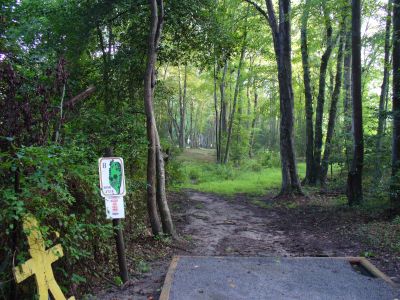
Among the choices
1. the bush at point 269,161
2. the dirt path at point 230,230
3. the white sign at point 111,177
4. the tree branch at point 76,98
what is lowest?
the dirt path at point 230,230

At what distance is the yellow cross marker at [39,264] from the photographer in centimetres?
341

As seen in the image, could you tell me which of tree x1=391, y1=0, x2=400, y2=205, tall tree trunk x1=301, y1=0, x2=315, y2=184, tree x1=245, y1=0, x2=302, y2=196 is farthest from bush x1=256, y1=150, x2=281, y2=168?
tree x1=391, y1=0, x2=400, y2=205

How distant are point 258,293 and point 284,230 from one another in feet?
16.4

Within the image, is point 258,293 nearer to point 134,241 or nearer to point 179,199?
point 134,241

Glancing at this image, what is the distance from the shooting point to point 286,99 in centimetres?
1384

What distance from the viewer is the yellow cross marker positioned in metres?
3.41

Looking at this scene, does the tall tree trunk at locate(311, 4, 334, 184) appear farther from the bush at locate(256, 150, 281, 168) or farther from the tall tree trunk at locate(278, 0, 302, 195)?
the bush at locate(256, 150, 281, 168)

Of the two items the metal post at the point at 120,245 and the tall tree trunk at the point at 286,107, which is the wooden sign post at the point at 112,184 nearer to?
the metal post at the point at 120,245

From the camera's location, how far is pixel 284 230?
31.1ft

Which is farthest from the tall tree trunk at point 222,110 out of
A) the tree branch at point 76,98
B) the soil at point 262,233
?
the tree branch at point 76,98

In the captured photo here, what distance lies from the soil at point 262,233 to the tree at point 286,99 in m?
0.85

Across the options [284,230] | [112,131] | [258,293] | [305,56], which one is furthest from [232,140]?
[258,293]

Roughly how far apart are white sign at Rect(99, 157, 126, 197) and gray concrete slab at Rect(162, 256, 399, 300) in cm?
148

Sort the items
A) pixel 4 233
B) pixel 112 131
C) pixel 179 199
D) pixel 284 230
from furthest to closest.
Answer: pixel 179 199 < pixel 284 230 < pixel 112 131 < pixel 4 233
